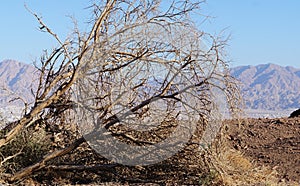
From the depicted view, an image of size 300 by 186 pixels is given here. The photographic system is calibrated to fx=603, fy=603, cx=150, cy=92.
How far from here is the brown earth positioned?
14.4m

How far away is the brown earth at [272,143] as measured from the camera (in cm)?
1441

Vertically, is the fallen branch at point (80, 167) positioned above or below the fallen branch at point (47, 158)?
below

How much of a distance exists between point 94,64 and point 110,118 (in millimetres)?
1108

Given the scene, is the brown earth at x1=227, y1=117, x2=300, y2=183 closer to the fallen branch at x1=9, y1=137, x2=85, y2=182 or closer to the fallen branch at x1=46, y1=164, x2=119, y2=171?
the fallen branch at x1=46, y1=164, x2=119, y2=171

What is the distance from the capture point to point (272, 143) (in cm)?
1628

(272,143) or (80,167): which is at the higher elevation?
(272,143)

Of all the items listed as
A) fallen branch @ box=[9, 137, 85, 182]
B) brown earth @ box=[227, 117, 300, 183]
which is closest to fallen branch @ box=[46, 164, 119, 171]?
fallen branch @ box=[9, 137, 85, 182]

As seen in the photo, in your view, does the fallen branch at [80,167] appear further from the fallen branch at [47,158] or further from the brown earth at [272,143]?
the brown earth at [272,143]

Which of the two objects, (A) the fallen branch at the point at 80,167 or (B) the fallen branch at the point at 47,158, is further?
(A) the fallen branch at the point at 80,167

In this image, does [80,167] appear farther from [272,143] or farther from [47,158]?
[272,143]

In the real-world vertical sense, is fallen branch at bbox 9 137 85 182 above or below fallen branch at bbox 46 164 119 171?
above

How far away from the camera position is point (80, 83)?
34.7 ft

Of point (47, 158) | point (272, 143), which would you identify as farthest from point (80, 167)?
point (272, 143)

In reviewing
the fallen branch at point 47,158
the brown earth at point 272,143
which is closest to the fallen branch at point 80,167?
the fallen branch at point 47,158
